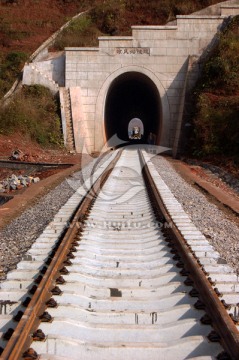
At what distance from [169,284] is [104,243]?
165cm

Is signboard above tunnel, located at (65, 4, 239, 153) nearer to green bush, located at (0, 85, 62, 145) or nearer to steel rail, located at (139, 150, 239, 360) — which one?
green bush, located at (0, 85, 62, 145)

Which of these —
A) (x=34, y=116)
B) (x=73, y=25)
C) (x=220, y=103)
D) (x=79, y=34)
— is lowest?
(x=34, y=116)

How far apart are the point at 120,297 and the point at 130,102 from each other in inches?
1296

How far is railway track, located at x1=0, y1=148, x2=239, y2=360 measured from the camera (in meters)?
2.83

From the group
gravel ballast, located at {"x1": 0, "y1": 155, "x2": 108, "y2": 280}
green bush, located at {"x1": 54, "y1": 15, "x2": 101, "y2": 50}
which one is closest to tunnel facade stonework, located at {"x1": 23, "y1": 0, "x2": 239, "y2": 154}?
green bush, located at {"x1": 54, "y1": 15, "x2": 101, "y2": 50}

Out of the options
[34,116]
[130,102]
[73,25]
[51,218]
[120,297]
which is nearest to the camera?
[120,297]

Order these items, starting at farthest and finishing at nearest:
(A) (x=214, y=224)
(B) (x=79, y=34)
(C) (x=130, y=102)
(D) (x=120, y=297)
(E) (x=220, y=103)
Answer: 1. (C) (x=130, y=102)
2. (B) (x=79, y=34)
3. (E) (x=220, y=103)
4. (A) (x=214, y=224)
5. (D) (x=120, y=297)

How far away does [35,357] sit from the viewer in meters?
2.63

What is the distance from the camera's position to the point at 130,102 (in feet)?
118

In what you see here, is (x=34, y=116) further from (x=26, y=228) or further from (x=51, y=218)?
(x=26, y=228)

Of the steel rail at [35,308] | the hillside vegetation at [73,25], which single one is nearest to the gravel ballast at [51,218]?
the steel rail at [35,308]

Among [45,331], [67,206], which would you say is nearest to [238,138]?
[67,206]

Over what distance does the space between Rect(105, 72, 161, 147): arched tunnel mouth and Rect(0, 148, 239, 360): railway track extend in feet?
65.5

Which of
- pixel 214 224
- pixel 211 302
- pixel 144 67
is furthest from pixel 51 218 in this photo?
pixel 144 67
